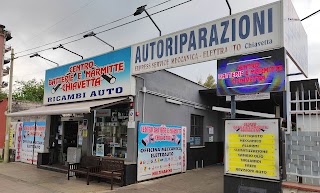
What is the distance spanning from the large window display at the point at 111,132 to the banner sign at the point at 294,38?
557 cm

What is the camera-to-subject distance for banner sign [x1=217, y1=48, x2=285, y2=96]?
19.5ft

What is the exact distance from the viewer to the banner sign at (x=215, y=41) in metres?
6.46

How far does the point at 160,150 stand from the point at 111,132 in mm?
1953

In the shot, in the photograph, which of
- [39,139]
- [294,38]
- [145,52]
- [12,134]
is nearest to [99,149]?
[145,52]

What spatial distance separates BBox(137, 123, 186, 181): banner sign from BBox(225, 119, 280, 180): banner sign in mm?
3752

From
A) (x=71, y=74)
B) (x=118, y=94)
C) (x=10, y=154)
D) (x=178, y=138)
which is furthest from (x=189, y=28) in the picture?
(x=10, y=154)

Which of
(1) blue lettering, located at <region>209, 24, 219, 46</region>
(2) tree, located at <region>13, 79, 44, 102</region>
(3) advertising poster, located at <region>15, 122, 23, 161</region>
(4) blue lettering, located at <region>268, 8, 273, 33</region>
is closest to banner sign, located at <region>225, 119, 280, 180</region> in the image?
(4) blue lettering, located at <region>268, 8, 273, 33</region>

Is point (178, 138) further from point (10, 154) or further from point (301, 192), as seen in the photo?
point (10, 154)

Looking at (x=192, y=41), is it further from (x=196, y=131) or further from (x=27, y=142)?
(x=27, y=142)

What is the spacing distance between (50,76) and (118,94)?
508 centimetres

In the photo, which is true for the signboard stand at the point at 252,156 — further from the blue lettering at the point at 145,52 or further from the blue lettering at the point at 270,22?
the blue lettering at the point at 145,52

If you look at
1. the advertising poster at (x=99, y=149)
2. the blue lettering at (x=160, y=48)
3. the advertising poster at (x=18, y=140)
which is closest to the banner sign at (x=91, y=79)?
the blue lettering at (x=160, y=48)

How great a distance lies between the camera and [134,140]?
907 cm

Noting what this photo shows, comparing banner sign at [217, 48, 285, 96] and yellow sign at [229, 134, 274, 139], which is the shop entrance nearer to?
banner sign at [217, 48, 285, 96]
